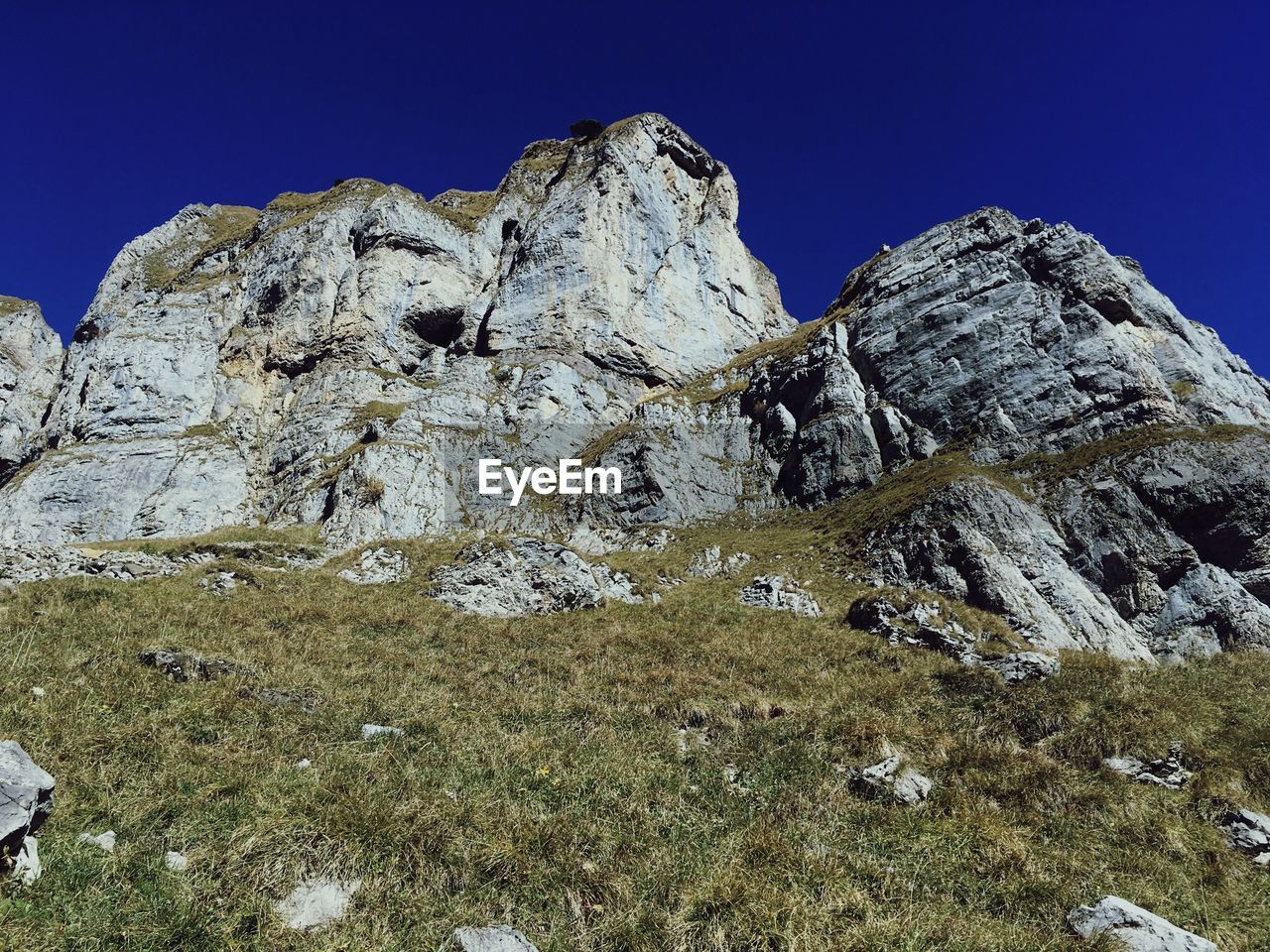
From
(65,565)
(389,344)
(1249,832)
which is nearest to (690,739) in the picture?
(1249,832)

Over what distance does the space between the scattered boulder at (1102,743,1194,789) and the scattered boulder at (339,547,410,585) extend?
21.3 m

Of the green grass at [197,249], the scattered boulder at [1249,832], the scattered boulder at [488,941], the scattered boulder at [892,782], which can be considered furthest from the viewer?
the green grass at [197,249]

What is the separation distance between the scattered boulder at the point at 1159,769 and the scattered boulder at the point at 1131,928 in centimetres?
389

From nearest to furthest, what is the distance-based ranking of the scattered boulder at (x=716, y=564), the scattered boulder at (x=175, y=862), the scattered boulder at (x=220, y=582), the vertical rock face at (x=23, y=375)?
1. the scattered boulder at (x=175, y=862)
2. the scattered boulder at (x=220, y=582)
3. the scattered boulder at (x=716, y=564)
4. the vertical rock face at (x=23, y=375)

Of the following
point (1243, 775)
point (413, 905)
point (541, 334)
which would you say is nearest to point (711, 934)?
point (413, 905)

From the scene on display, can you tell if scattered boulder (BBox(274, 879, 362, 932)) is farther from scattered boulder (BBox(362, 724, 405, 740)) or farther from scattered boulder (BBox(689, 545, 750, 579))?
scattered boulder (BBox(689, 545, 750, 579))

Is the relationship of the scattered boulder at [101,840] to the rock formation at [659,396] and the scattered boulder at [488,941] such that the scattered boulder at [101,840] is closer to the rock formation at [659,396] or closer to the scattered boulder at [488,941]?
the scattered boulder at [488,941]

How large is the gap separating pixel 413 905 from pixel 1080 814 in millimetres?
8428

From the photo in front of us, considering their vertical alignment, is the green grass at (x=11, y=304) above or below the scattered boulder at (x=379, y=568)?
above

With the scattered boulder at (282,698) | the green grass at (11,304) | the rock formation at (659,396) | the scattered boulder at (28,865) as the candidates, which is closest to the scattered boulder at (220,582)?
the scattered boulder at (282,698)

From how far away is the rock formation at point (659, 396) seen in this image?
80.3 ft

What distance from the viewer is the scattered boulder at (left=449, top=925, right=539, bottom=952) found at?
486cm

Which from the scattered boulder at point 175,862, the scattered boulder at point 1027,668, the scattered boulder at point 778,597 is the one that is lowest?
the scattered boulder at point 175,862

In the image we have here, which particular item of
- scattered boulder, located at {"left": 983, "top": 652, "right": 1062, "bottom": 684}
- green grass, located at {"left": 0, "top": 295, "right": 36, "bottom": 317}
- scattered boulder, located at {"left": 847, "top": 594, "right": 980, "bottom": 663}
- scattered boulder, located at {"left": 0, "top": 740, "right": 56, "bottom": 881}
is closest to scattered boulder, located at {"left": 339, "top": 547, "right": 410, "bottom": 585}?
scattered boulder, located at {"left": 0, "top": 740, "right": 56, "bottom": 881}
